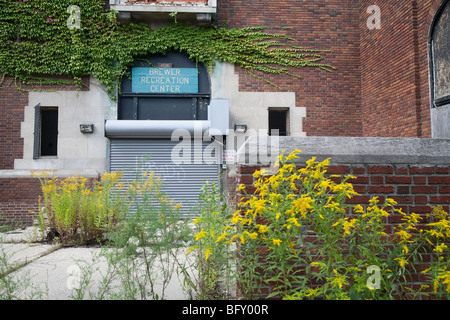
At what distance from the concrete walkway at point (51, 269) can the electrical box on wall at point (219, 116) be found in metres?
6.13

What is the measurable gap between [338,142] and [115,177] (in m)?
4.29

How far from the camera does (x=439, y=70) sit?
829 cm

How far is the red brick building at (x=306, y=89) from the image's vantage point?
32.0ft

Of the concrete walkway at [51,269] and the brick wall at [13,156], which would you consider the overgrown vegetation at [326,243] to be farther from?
the brick wall at [13,156]

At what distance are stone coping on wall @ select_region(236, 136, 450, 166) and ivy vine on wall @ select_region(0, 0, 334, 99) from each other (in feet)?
29.4

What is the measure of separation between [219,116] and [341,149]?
829cm

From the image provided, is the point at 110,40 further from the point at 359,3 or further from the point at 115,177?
the point at 359,3

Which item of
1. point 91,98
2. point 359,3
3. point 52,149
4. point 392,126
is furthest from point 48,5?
point 392,126

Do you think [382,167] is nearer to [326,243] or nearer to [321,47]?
[326,243]

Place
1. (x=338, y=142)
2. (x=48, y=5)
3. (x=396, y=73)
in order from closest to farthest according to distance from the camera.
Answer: (x=338, y=142) < (x=396, y=73) < (x=48, y=5)

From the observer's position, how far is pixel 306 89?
11828 millimetres

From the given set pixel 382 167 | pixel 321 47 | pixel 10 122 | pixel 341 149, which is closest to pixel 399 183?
pixel 382 167

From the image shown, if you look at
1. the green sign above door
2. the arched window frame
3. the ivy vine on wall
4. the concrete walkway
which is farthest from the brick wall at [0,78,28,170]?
the arched window frame
